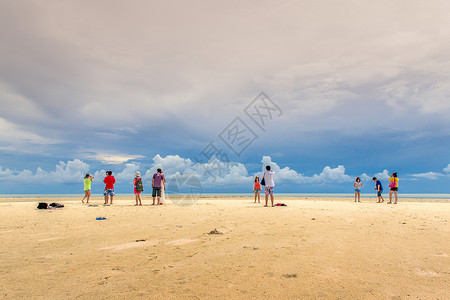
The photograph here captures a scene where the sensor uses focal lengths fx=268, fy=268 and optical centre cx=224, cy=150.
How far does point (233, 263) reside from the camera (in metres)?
5.04

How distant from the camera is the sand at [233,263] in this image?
3.97m

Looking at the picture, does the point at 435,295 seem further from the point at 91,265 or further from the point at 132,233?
the point at 132,233

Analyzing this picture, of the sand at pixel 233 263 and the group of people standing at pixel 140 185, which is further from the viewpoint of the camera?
the group of people standing at pixel 140 185

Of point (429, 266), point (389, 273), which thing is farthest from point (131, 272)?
point (429, 266)

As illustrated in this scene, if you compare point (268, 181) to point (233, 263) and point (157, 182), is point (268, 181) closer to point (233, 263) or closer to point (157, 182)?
point (157, 182)

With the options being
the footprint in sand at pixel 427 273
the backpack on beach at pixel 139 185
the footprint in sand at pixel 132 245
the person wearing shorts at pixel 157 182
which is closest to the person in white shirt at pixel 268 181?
the person wearing shorts at pixel 157 182

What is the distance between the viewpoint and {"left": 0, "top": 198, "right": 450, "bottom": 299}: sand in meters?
3.97

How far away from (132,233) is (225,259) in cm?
428

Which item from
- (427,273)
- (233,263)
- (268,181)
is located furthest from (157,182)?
(427,273)

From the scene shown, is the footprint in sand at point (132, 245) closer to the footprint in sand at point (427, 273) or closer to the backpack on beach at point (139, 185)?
the footprint in sand at point (427, 273)

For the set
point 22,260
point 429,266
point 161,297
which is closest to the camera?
point 161,297

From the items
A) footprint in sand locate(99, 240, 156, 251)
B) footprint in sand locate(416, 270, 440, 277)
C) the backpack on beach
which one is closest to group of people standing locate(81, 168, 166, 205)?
the backpack on beach

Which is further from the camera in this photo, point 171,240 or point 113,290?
point 171,240

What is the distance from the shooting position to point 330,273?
4.53 metres
